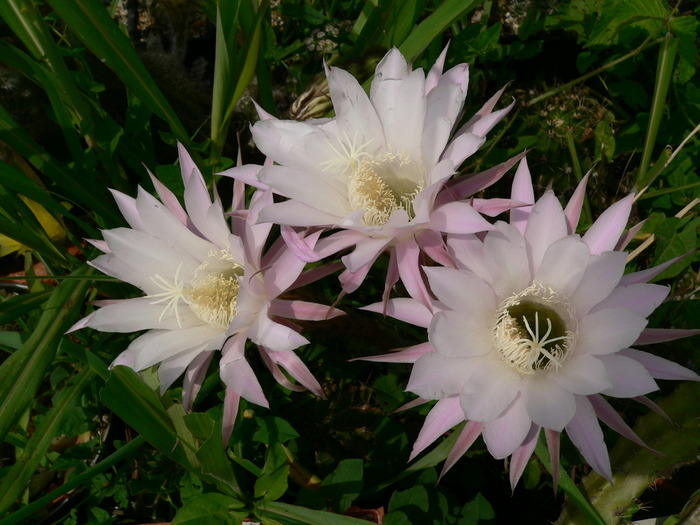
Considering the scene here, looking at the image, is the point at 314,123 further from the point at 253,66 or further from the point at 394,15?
the point at 394,15

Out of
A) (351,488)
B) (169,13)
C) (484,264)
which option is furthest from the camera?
(169,13)

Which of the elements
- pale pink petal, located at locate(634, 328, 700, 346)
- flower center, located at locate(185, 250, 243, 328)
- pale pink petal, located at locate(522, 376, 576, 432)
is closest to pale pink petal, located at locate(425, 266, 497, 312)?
pale pink petal, located at locate(522, 376, 576, 432)

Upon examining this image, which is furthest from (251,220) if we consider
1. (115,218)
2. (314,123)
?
(115,218)

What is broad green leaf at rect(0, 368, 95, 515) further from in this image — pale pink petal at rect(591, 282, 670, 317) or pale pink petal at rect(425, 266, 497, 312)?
pale pink petal at rect(591, 282, 670, 317)

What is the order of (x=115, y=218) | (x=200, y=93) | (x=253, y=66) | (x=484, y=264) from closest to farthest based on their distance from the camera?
(x=484, y=264), (x=253, y=66), (x=115, y=218), (x=200, y=93)

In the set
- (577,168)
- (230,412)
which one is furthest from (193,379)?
(577,168)

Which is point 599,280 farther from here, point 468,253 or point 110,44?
point 110,44
